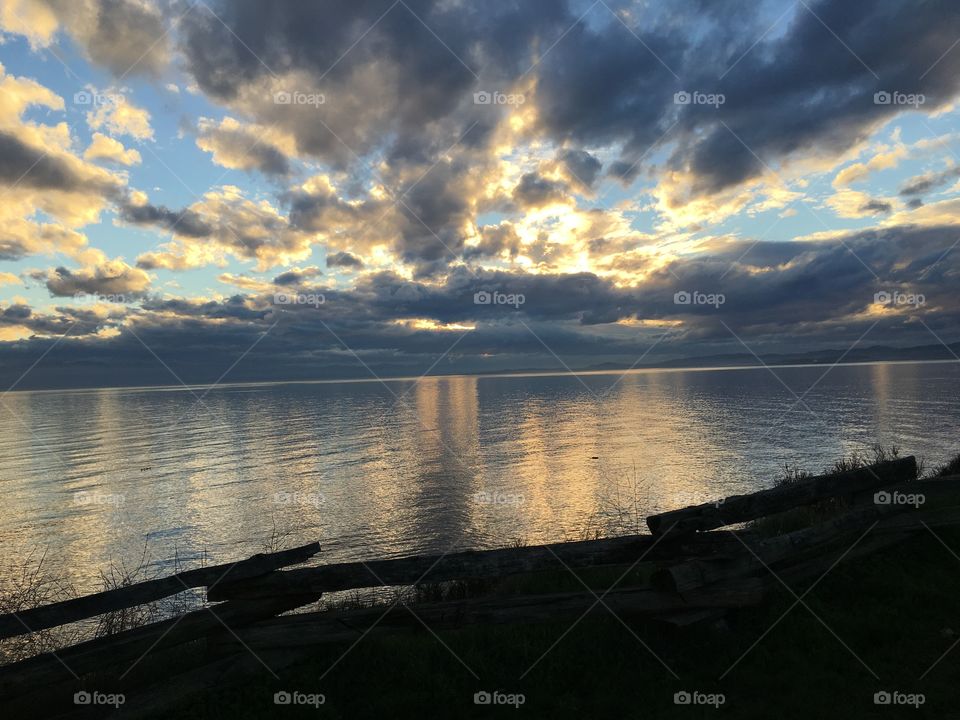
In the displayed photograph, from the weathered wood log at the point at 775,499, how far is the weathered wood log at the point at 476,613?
2.96 feet

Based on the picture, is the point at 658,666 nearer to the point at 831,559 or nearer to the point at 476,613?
the point at 476,613

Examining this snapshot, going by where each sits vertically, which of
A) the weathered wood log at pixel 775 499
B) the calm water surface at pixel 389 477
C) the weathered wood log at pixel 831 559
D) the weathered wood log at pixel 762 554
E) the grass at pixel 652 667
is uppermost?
the weathered wood log at pixel 775 499

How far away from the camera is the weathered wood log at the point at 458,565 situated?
23.3ft

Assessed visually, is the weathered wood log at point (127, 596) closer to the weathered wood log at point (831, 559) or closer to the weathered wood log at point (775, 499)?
the weathered wood log at point (775, 499)

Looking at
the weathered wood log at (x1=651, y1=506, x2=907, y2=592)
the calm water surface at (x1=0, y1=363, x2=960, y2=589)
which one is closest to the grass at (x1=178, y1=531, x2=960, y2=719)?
the weathered wood log at (x1=651, y1=506, x2=907, y2=592)

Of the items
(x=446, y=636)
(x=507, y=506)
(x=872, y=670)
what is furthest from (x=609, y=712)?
(x=507, y=506)

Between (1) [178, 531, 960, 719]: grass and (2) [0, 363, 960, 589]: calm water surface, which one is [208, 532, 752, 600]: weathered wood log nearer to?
(1) [178, 531, 960, 719]: grass

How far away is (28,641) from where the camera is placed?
11633mm

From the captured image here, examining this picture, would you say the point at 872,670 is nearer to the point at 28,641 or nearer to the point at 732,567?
the point at 732,567

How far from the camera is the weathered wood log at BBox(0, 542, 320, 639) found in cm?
629

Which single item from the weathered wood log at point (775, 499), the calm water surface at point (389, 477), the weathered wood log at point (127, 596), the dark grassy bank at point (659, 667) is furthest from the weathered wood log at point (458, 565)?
the calm water surface at point (389, 477)

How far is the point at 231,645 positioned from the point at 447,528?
17.4 meters

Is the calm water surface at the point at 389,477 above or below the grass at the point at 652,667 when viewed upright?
below

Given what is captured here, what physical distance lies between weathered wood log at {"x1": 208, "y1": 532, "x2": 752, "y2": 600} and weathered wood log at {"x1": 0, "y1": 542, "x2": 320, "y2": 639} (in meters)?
0.17
